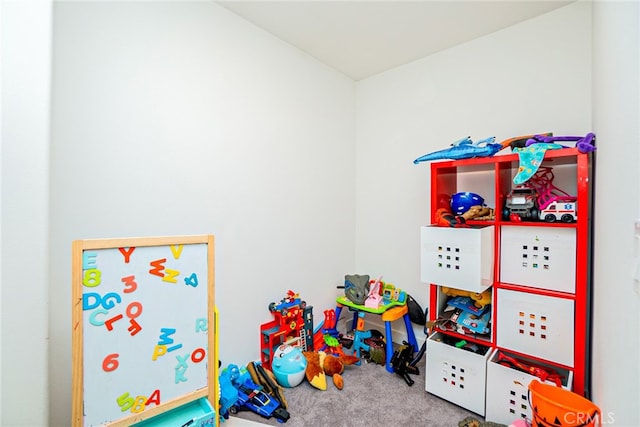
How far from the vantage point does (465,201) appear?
6.46 ft

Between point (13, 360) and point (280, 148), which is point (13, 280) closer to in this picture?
point (13, 360)

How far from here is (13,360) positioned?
947 millimetres

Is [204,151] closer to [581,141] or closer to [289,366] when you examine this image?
[289,366]

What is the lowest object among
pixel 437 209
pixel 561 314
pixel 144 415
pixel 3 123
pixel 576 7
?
pixel 144 415

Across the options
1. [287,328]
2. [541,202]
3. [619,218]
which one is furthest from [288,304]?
[619,218]

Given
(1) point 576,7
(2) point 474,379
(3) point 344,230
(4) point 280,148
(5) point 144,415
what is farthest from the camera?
(3) point 344,230

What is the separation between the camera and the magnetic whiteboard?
41.8 inches

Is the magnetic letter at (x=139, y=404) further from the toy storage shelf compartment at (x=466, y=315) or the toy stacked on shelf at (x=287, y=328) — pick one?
the toy storage shelf compartment at (x=466, y=315)

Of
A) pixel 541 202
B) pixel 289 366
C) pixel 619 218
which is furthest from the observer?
pixel 289 366

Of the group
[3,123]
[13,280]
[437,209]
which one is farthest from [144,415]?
[437,209]

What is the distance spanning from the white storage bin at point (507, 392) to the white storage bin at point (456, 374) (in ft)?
0.15

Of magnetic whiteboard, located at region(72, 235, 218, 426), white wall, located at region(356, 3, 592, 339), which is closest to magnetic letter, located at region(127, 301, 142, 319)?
magnetic whiteboard, located at region(72, 235, 218, 426)

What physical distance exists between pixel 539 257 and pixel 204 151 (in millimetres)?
2068

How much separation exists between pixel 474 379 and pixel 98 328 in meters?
1.93
